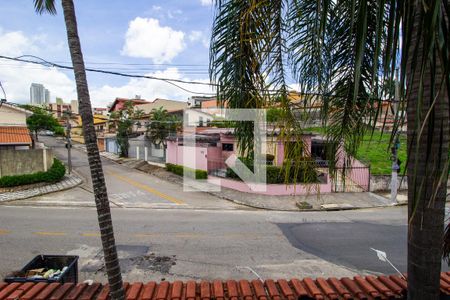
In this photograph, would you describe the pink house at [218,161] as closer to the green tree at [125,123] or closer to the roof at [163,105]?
the green tree at [125,123]

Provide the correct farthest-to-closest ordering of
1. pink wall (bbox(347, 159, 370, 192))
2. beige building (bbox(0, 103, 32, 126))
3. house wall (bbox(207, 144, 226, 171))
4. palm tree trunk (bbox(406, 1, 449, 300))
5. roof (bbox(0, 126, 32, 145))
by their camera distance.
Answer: beige building (bbox(0, 103, 32, 126)) → roof (bbox(0, 126, 32, 145)) → house wall (bbox(207, 144, 226, 171)) → pink wall (bbox(347, 159, 370, 192)) → palm tree trunk (bbox(406, 1, 449, 300))

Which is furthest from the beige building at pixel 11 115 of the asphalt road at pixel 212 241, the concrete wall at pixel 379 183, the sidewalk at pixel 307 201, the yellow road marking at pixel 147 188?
the concrete wall at pixel 379 183

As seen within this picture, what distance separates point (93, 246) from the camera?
7480mm

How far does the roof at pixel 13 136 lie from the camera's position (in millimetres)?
17766

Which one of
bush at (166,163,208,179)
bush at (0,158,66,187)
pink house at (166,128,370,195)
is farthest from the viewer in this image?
bush at (166,163,208,179)

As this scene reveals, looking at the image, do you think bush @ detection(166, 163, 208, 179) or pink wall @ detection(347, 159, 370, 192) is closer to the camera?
pink wall @ detection(347, 159, 370, 192)

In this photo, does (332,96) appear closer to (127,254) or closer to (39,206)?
(127,254)

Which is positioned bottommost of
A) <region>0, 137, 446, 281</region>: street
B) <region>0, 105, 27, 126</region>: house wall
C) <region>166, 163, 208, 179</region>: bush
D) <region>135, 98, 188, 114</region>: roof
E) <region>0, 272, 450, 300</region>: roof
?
<region>0, 137, 446, 281</region>: street

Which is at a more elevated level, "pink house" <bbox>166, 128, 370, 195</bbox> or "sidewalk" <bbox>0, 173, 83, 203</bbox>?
"pink house" <bbox>166, 128, 370, 195</bbox>

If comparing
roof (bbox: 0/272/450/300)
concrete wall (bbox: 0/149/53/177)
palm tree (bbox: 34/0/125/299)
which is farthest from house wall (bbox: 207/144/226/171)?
palm tree (bbox: 34/0/125/299)

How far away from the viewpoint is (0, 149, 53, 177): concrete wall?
14586mm

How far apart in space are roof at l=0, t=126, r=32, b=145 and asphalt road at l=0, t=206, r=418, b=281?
8518 millimetres

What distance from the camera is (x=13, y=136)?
18.5 m

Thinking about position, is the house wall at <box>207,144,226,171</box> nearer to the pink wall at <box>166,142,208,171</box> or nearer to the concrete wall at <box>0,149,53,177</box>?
the pink wall at <box>166,142,208,171</box>
